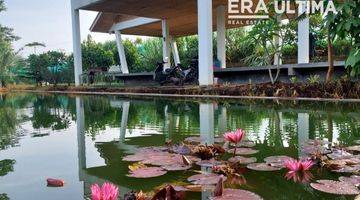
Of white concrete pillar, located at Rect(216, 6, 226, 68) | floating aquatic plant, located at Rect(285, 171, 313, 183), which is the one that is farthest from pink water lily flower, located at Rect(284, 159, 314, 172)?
white concrete pillar, located at Rect(216, 6, 226, 68)

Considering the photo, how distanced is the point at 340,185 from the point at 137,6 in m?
10.8

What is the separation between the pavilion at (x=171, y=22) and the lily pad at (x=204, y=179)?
6.99m

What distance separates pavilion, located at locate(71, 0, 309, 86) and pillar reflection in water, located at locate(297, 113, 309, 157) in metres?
4.61

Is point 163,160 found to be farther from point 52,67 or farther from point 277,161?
point 52,67

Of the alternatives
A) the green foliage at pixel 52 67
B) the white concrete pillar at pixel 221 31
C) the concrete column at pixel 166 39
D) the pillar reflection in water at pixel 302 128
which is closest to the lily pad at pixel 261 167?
the pillar reflection in water at pixel 302 128

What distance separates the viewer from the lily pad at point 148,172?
188 cm

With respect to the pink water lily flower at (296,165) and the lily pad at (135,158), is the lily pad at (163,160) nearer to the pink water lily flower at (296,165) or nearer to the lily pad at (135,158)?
the lily pad at (135,158)

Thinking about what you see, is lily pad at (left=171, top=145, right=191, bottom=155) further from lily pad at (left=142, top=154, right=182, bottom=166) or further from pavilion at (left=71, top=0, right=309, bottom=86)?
pavilion at (left=71, top=0, right=309, bottom=86)

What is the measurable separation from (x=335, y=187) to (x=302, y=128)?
188cm

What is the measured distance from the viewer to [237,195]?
1.49m

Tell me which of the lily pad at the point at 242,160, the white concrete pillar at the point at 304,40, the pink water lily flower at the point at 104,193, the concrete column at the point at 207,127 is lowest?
the concrete column at the point at 207,127

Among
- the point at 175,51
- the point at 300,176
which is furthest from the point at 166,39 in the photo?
the point at 300,176

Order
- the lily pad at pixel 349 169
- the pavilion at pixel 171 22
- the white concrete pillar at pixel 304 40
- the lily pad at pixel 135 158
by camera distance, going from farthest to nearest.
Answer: the pavilion at pixel 171 22 → the white concrete pillar at pixel 304 40 → the lily pad at pixel 135 158 → the lily pad at pixel 349 169

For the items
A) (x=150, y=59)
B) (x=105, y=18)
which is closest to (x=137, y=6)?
(x=105, y=18)
